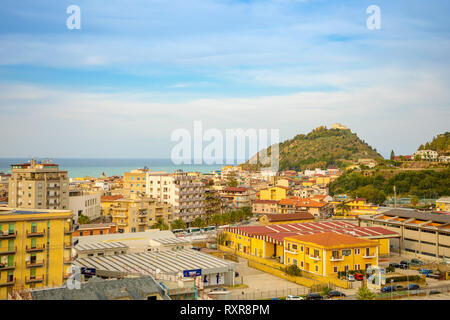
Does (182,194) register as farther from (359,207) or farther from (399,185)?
(399,185)

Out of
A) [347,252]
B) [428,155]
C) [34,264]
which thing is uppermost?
[428,155]

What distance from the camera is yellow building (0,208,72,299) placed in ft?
41.9

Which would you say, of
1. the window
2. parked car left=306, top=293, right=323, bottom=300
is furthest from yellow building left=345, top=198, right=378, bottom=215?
parked car left=306, top=293, right=323, bottom=300

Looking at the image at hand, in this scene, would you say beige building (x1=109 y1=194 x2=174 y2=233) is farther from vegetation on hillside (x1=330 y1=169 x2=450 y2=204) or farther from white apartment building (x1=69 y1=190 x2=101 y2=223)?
vegetation on hillside (x1=330 y1=169 x2=450 y2=204)

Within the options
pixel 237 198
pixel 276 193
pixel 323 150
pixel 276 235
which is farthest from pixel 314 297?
pixel 323 150

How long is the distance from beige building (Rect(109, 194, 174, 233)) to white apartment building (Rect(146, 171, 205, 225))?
288 cm

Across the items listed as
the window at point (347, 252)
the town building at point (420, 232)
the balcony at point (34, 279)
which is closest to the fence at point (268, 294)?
the window at point (347, 252)

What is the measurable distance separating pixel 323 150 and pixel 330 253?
3120 inches

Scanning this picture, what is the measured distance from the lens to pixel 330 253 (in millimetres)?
17109

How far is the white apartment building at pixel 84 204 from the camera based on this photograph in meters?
32.1

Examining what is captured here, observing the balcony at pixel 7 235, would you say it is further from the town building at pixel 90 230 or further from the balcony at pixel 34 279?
the town building at pixel 90 230
